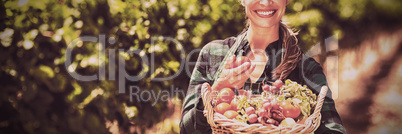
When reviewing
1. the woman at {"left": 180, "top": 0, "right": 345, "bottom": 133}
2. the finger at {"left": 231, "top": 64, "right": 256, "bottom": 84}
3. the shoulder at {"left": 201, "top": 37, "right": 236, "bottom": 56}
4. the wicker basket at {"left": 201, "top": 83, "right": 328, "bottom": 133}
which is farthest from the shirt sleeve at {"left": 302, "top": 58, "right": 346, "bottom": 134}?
the shoulder at {"left": 201, "top": 37, "right": 236, "bottom": 56}

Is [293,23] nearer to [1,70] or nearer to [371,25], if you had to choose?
[371,25]

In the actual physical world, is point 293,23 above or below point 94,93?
above

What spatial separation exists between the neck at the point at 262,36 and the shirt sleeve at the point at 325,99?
10.8 inches

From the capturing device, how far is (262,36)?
229 centimetres

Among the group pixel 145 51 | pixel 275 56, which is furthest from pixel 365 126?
pixel 145 51

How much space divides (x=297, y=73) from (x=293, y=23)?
0.39 m

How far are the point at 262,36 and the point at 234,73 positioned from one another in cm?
40

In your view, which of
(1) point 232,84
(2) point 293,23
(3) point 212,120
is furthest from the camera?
(2) point 293,23

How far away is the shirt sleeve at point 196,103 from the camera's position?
2193 mm

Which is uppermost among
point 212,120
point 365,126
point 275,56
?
point 275,56

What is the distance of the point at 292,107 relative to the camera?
6.47ft

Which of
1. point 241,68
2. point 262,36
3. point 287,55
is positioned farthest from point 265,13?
point 241,68

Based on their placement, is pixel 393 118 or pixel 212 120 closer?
pixel 212 120

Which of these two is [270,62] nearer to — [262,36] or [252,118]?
[262,36]
